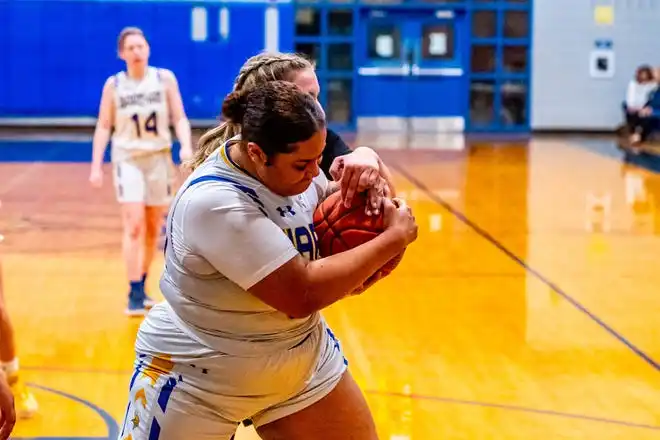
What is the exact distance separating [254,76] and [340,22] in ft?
60.5

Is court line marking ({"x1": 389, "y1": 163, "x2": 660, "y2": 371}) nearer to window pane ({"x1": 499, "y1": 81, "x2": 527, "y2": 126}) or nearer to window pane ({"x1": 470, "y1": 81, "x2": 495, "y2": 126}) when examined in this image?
window pane ({"x1": 470, "y1": 81, "x2": 495, "y2": 126})

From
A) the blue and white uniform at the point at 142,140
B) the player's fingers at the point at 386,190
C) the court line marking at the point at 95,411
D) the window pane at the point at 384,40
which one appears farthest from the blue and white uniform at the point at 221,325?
the window pane at the point at 384,40

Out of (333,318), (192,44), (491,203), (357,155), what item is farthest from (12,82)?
(357,155)

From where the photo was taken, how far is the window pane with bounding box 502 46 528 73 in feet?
69.9

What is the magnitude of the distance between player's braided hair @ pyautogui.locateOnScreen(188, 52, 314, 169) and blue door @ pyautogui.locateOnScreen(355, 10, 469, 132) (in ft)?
59.4

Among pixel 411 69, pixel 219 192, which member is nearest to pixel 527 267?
pixel 219 192

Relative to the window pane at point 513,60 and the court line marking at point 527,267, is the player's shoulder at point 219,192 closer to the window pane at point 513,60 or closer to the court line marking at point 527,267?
the court line marking at point 527,267

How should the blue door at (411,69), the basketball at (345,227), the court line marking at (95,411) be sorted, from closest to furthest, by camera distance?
the basketball at (345,227) → the court line marking at (95,411) → the blue door at (411,69)

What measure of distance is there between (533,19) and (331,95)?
14.0ft

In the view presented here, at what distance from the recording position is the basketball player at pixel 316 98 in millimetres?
2943

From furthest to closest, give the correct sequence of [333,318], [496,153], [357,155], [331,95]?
[331,95], [496,153], [333,318], [357,155]

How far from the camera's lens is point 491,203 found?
11.7 metres

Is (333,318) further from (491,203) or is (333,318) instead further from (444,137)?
(444,137)

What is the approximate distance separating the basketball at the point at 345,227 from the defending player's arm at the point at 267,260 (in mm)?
191
